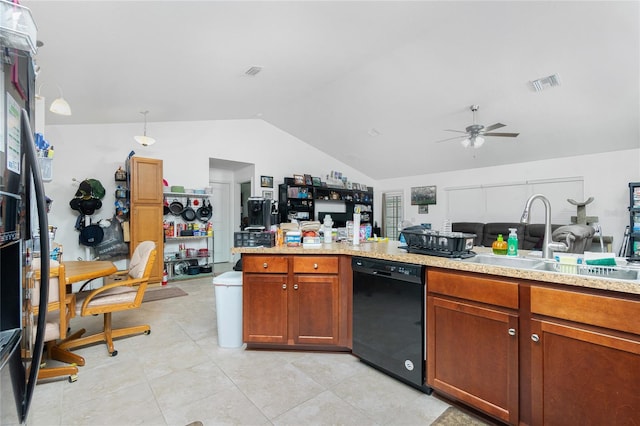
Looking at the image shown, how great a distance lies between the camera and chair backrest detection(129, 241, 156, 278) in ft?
8.50

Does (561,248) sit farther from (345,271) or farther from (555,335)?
(345,271)

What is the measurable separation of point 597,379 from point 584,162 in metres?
5.82

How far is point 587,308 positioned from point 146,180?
5.42 meters

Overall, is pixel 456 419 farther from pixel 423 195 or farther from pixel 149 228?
pixel 423 195

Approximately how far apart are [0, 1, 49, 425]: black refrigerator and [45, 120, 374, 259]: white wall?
480cm

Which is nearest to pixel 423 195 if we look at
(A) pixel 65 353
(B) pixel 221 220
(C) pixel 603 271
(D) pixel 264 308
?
(B) pixel 221 220

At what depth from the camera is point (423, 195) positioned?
757cm

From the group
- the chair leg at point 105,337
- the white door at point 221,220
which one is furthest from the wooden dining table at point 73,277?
the white door at point 221,220

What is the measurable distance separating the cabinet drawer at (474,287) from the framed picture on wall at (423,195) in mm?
6085

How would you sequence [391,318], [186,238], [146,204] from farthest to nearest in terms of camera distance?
[186,238] < [146,204] < [391,318]

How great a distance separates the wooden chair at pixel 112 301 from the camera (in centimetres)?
237

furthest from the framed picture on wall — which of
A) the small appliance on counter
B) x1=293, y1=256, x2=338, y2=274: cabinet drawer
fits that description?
x1=293, y1=256, x2=338, y2=274: cabinet drawer

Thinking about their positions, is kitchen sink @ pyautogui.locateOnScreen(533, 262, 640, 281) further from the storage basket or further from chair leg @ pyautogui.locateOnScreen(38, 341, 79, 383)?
chair leg @ pyautogui.locateOnScreen(38, 341, 79, 383)

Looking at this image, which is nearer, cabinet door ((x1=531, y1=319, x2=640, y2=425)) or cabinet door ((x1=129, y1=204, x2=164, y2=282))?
cabinet door ((x1=531, y1=319, x2=640, y2=425))
